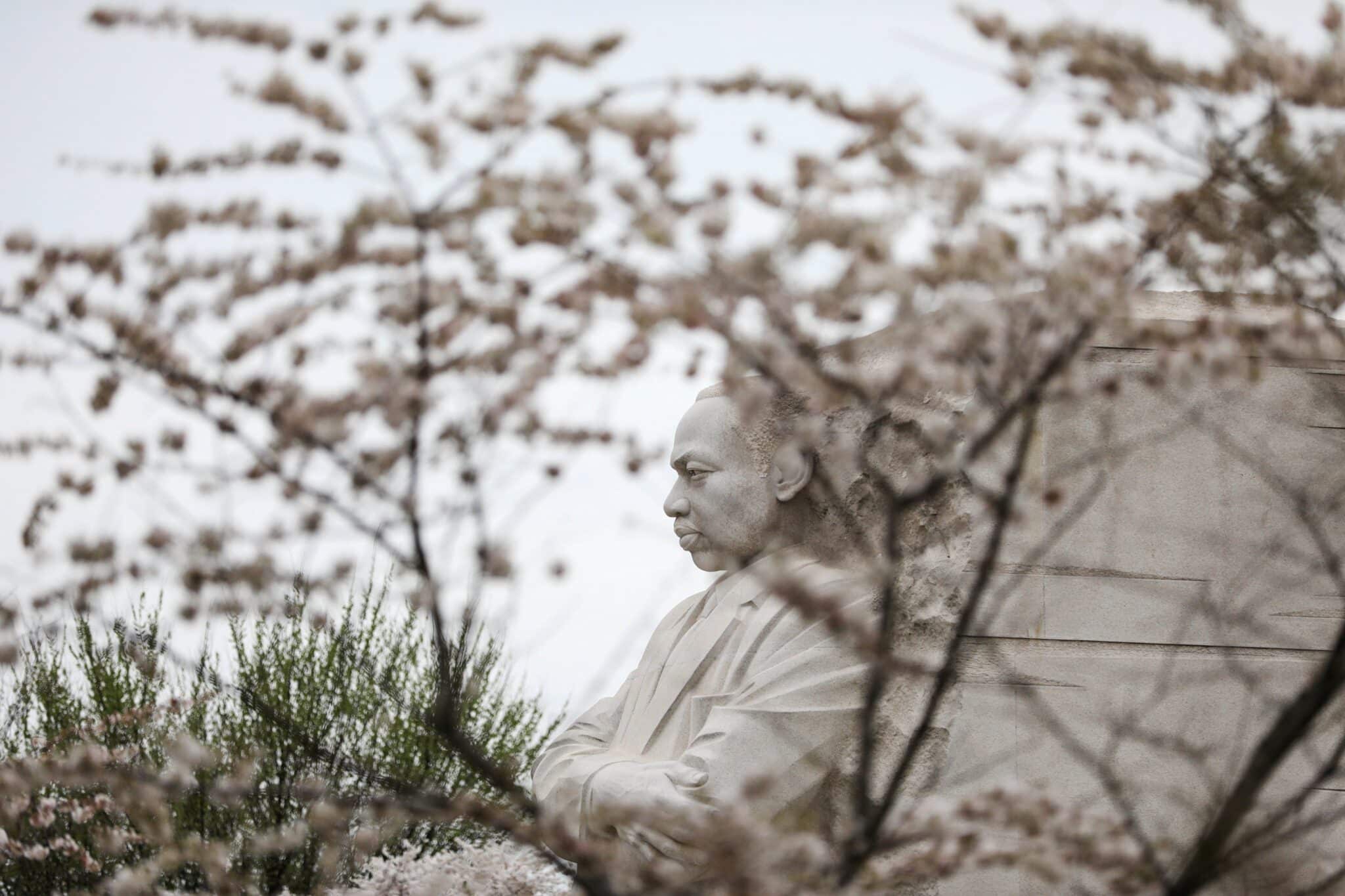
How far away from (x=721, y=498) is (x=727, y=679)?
0.46 meters

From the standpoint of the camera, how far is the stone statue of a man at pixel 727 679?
3426 mm

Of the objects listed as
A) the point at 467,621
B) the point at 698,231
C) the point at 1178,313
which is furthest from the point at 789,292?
the point at 1178,313

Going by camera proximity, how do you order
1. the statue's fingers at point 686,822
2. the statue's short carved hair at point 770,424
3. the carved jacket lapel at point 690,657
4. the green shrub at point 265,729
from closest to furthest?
the statue's fingers at point 686,822, the carved jacket lapel at point 690,657, the statue's short carved hair at point 770,424, the green shrub at point 265,729

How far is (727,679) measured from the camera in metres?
3.66

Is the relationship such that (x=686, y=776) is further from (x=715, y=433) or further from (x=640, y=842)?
(x=715, y=433)

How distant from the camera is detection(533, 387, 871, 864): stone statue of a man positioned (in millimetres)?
3426

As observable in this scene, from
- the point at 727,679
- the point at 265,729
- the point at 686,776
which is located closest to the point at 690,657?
the point at 727,679

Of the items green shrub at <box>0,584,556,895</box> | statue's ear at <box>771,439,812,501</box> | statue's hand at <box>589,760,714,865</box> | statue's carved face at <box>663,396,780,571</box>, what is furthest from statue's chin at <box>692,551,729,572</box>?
green shrub at <box>0,584,556,895</box>

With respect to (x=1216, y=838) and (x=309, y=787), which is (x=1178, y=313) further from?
(x=309, y=787)

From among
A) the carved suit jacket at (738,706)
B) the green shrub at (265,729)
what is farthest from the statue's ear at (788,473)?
the green shrub at (265,729)

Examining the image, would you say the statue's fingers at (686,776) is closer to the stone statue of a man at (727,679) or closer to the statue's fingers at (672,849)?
the stone statue of a man at (727,679)

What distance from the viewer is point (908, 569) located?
3523 millimetres

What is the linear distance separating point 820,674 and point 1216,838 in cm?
154

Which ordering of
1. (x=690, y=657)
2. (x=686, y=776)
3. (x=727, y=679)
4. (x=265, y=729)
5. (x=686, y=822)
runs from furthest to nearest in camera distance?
(x=265, y=729)
(x=690, y=657)
(x=727, y=679)
(x=686, y=776)
(x=686, y=822)
